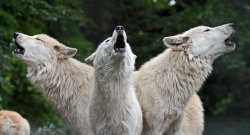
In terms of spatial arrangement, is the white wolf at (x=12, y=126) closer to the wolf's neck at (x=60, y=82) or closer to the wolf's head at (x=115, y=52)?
the wolf's neck at (x=60, y=82)

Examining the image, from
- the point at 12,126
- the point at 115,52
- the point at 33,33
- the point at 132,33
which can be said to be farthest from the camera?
the point at 132,33

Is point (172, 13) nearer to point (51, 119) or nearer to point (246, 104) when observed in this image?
point (246, 104)

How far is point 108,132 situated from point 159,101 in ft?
3.18

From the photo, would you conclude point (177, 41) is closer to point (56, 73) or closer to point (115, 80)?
point (115, 80)

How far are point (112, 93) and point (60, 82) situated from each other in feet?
4.23

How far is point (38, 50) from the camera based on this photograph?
17.6ft

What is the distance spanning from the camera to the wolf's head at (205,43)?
5.22 m

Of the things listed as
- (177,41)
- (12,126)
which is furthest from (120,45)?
(12,126)

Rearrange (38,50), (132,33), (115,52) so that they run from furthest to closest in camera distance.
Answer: (132,33)
(38,50)
(115,52)

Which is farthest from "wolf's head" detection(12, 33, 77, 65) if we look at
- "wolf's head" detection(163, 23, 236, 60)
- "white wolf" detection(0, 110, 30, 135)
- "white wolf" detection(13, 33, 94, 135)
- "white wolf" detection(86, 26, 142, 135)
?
"wolf's head" detection(163, 23, 236, 60)

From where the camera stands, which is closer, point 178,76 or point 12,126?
point 178,76

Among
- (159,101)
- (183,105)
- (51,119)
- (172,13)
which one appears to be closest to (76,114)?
(159,101)

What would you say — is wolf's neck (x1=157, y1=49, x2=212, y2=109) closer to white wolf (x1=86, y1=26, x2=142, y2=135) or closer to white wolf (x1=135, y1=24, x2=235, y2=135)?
white wolf (x1=135, y1=24, x2=235, y2=135)

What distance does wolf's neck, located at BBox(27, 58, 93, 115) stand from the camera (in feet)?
17.4
